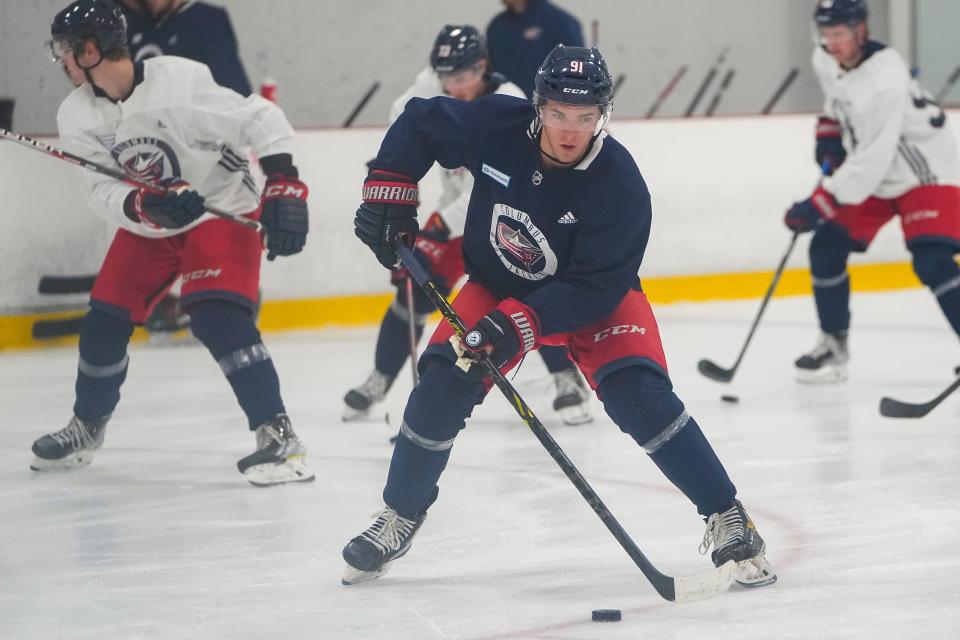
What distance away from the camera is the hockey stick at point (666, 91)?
26.1ft

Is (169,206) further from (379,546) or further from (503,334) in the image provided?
(503,334)

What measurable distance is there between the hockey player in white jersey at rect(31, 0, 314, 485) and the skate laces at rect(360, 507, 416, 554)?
2.52 ft

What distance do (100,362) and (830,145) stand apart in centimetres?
234

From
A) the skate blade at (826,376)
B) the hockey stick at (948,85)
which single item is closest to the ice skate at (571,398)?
the skate blade at (826,376)

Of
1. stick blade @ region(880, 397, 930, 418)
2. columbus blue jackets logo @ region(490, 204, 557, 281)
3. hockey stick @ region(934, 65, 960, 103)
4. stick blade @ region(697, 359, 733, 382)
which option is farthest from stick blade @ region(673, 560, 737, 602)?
hockey stick @ region(934, 65, 960, 103)

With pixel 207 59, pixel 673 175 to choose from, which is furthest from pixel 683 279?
pixel 207 59

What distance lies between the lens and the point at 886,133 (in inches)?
163

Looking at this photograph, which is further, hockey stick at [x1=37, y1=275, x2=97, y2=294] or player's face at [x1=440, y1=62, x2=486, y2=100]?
hockey stick at [x1=37, y1=275, x2=97, y2=294]

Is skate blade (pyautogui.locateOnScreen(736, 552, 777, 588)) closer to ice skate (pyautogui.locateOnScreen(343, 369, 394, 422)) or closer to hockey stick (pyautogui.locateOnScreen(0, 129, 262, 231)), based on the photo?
hockey stick (pyautogui.locateOnScreen(0, 129, 262, 231))

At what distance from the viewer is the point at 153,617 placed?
7.29 feet

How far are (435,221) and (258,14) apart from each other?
13.3ft

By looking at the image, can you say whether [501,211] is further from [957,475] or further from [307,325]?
[307,325]

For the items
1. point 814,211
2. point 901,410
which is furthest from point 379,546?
point 814,211

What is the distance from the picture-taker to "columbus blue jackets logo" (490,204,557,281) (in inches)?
91.1
